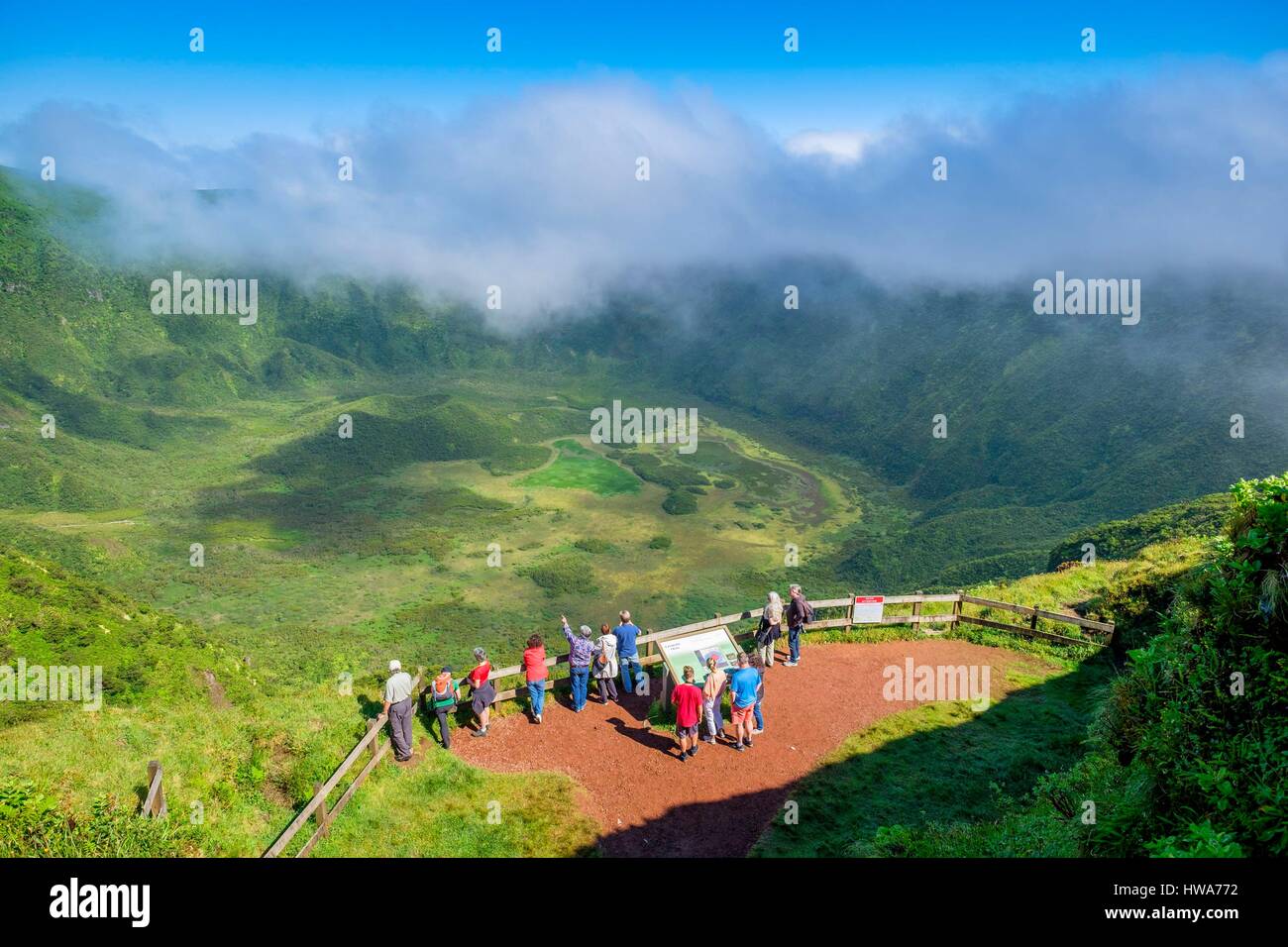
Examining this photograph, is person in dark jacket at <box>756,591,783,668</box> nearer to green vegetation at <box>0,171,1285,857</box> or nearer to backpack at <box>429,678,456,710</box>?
green vegetation at <box>0,171,1285,857</box>

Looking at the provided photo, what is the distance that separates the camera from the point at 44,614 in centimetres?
2698

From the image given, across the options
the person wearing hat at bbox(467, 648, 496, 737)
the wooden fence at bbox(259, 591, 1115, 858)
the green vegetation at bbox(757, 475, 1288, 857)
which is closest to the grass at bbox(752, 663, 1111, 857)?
the green vegetation at bbox(757, 475, 1288, 857)

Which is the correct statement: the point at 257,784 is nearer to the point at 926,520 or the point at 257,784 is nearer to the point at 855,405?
the point at 926,520

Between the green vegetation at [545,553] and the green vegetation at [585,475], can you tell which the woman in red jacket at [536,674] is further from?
the green vegetation at [585,475]

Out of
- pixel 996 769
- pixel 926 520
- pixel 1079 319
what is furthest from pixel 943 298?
pixel 996 769

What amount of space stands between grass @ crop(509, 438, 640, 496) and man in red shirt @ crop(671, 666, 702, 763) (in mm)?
93751

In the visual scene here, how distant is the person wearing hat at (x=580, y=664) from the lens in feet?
47.4

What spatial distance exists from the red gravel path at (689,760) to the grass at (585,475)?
3608 inches

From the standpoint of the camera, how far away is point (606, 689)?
603 inches

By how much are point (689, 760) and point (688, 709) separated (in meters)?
1.18
